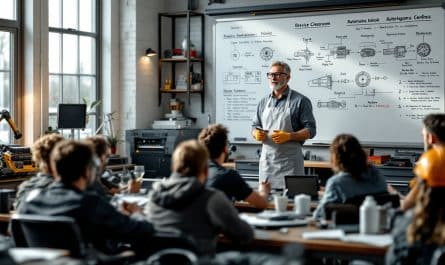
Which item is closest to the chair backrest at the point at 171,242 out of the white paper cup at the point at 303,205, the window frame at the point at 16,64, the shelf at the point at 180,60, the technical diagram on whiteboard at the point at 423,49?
the white paper cup at the point at 303,205

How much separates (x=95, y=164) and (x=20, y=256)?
923 mm

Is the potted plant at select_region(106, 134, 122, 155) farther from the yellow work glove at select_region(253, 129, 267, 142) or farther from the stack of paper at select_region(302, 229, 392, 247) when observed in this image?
the stack of paper at select_region(302, 229, 392, 247)

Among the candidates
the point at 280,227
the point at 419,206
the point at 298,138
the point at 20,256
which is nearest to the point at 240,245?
the point at 280,227

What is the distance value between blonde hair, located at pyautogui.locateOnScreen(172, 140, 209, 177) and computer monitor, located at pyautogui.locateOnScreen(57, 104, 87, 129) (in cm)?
471

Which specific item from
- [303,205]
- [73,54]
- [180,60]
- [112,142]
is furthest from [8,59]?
[303,205]

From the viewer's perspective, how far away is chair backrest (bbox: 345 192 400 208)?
14.9 feet

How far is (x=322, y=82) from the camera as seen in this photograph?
893 centimetres

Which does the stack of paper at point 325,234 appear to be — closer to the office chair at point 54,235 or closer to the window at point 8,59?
the office chair at point 54,235

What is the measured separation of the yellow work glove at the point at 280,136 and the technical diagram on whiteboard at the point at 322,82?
2423 mm

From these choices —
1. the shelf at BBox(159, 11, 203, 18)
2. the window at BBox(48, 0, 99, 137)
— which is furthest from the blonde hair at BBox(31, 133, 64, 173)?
the shelf at BBox(159, 11, 203, 18)

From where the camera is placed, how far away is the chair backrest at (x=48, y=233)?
12.2ft

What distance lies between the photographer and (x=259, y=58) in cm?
932

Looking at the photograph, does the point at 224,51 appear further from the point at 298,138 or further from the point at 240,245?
the point at 240,245

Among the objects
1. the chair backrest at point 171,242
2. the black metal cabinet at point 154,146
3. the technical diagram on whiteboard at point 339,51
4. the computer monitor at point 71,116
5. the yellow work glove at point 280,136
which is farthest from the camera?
the black metal cabinet at point 154,146
